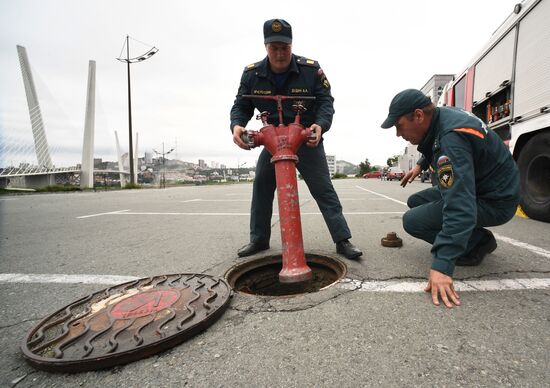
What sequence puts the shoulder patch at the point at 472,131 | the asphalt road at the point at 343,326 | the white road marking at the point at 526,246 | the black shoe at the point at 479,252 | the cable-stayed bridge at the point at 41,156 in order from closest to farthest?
the asphalt road at the point at 343,326
the shoulder patch at the point at 472,131
the black shoe at the point at 479,252
the white road marking at the point at 526,246
the cable-stayed bridge at the point at 41,156

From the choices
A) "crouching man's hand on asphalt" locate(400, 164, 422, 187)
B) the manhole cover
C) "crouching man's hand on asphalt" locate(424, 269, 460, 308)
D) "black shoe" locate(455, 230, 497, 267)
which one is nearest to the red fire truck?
"crouching man's hand on asphalt" locate(400, 164, 422, 187)

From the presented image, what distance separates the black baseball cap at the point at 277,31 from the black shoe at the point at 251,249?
1.75 metres

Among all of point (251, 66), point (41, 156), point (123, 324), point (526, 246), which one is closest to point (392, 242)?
point (526, 246)

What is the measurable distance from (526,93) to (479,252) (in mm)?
3406

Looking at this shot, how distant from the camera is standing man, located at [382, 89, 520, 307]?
1506 mm

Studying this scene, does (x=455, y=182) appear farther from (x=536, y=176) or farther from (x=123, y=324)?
(x=536, y=176)

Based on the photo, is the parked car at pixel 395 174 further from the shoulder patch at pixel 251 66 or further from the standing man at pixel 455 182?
the shoulder patch at pixel 251 66

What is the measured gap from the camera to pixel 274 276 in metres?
2.47

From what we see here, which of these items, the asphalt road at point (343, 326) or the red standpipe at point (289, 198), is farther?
the red standpipe at point (289, 198)

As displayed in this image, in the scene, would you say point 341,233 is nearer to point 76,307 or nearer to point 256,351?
point 256,351

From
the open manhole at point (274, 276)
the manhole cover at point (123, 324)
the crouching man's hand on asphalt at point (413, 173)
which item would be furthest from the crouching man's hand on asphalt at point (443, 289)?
the crouching man's hand on asphalt at point (413, 173)

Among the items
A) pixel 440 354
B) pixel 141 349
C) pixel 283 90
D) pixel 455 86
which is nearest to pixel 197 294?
pixel 141 349

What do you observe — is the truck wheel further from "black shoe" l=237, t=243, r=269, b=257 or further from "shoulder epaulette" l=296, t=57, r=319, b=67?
"black shoe" l=237, t=243, r=269, b=257

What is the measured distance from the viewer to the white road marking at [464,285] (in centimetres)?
166
